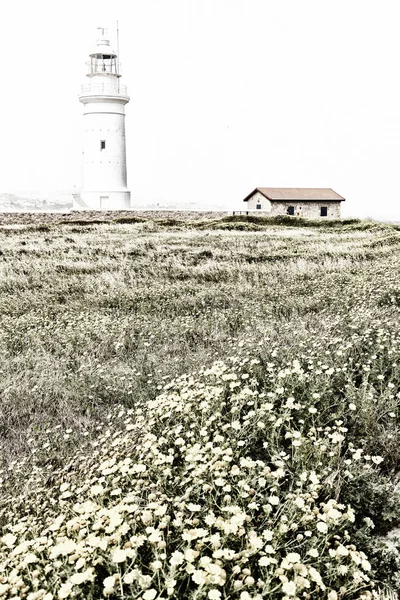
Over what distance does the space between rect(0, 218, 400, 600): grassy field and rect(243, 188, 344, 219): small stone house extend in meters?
40.6

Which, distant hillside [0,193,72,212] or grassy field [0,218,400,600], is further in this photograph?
distant hillside [0,193,72,212]

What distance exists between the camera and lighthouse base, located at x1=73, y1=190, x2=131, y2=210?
44.6 metres

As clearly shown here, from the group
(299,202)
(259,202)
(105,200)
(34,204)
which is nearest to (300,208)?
(299,202)

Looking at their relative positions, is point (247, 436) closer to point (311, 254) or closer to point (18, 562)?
point (18, 562)

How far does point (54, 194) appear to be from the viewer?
185750mm

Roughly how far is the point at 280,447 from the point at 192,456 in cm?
66

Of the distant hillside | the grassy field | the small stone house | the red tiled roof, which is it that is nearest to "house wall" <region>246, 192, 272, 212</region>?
the small stone house

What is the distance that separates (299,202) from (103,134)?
19.7 meters

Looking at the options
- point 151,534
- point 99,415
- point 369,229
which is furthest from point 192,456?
point 369,229

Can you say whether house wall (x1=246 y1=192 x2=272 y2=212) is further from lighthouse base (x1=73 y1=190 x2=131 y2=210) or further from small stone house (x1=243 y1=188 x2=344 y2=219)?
lighthouse base (x1=73 y1=190 x2=131 y2=210)

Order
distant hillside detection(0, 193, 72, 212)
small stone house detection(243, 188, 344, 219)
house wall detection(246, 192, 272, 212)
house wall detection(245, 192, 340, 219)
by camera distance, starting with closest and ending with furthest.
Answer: house wall detection(245, 192, 340, 219)
small stone house detection(243, 188, 344, 219)
house wall detection(246, 192, 272, 212)
distant hillside detection(0, 193, 72, 212)

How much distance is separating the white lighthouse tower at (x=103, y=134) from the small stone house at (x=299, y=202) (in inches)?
548

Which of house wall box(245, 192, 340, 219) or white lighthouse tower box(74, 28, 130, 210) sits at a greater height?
white lighthouse tower box(74, 28, 130, 210)

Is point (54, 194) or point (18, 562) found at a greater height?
point (54, 194)
